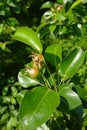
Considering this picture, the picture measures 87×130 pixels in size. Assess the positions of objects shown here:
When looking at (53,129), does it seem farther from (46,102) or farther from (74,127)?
(46,102)

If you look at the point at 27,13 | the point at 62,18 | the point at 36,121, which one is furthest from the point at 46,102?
the point at 27,13

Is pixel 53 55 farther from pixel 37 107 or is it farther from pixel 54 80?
pixel 37 107

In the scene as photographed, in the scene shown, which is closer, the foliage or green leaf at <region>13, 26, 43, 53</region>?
the foliage

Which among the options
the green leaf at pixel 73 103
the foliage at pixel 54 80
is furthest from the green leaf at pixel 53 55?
the green leaf at pixel 73 103

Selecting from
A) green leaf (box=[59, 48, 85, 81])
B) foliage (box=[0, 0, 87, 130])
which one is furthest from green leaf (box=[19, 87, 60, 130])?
green leaf (box=[59, 48, 85, 81])

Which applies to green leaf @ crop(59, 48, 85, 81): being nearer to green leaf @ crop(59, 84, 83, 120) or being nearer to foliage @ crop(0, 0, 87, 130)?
foliage @ crop(0, 0, 87, 130)

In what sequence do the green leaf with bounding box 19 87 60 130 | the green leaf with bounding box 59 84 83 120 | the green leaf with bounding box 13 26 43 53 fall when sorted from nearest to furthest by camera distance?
the green leaf with bounding box 19 87 60 130 < the green leaf with bounding box 59 84 83 120 < the green leaf with bounding box 13 26 43 53
